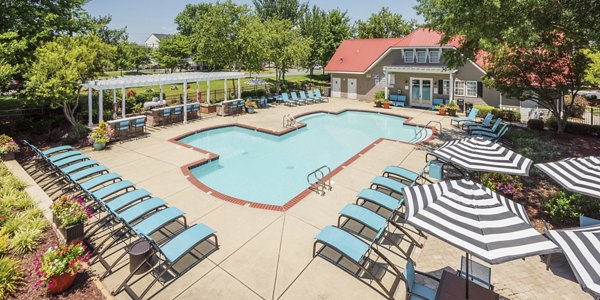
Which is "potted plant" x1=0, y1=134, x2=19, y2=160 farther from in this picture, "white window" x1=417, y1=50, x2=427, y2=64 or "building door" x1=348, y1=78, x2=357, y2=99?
"white window" x1=417, y1=50, x2=427, y2=64

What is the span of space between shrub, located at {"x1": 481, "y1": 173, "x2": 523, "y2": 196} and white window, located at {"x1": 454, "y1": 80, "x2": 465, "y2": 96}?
19795mm

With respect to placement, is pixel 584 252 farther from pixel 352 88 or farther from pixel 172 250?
pixel 352 88

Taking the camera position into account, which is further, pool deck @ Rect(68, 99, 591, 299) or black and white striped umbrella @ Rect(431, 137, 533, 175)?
black and white striped umbrella @ Rect(431, 137, 533, 175)

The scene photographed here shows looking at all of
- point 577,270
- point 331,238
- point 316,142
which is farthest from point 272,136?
point 577,270

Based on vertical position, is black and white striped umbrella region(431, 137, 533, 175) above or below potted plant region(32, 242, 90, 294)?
above

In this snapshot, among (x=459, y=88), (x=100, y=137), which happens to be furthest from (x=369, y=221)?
(x=459, y=88)

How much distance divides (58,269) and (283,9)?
223 ft

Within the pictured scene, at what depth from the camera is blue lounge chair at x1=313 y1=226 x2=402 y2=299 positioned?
6.76m

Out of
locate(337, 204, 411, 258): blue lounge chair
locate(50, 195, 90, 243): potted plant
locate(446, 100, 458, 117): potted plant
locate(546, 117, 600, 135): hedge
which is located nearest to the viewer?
locate(50, 195, 90, 243): potted plant

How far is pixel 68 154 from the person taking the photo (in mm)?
13484

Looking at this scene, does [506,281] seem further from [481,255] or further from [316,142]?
[316,142]

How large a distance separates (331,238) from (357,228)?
Answer: 188 cm

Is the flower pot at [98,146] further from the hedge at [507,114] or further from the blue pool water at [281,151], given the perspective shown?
the hedge at [507,114]

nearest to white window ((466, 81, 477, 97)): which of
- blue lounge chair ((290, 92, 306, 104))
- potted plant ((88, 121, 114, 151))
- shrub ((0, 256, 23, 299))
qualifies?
blue lounge chair ((290, 92, 306, 104))
